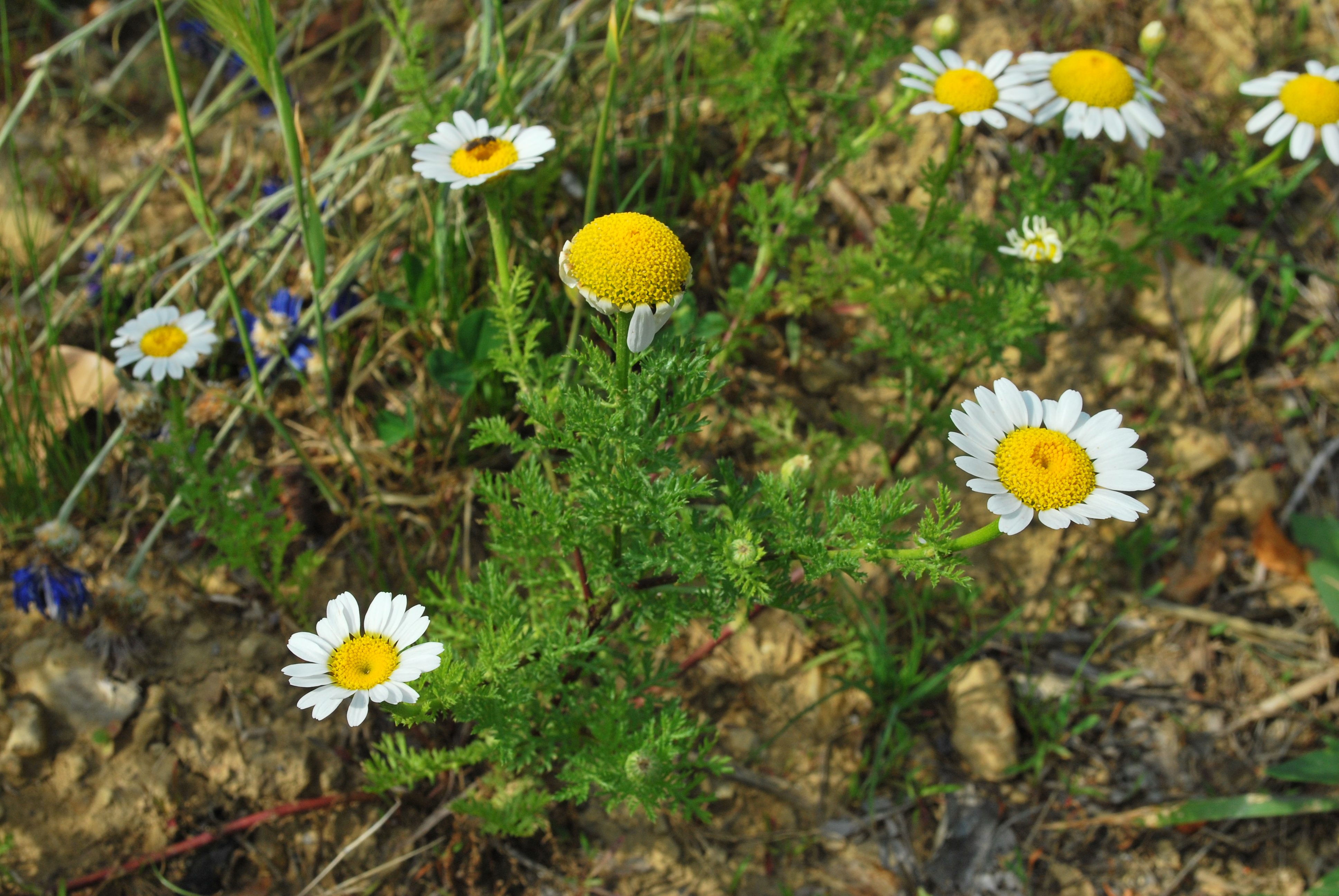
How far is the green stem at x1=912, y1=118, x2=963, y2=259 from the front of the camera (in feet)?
7.91

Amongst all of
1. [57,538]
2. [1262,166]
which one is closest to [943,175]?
[1262,166]

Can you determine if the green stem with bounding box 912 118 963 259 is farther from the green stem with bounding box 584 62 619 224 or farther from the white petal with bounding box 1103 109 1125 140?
the green stem with bounding box 584 62 619 224

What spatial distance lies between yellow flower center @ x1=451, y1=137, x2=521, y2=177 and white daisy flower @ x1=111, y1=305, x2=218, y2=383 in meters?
0.94

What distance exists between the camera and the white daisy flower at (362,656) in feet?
4.99

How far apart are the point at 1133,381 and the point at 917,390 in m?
1.13

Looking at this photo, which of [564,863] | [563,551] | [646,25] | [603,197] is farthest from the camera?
[646,25]

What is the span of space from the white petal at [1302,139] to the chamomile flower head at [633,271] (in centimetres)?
213

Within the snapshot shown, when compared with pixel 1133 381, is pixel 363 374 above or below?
above

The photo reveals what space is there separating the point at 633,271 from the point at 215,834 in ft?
6.08

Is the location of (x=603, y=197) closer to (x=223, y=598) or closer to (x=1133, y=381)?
(x=223, y=598)

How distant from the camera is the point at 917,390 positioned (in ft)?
9.37

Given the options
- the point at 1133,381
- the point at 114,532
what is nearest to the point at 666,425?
the point at 114,532

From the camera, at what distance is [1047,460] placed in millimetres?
1672

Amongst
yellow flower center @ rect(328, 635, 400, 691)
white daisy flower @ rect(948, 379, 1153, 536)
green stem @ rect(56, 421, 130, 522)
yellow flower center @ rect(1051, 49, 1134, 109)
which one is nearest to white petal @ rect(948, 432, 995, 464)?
white daisy flower @ rect(948, 379, 1153, 536)
